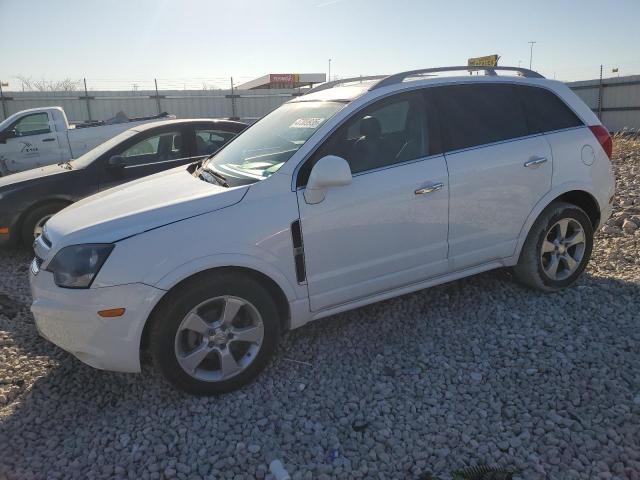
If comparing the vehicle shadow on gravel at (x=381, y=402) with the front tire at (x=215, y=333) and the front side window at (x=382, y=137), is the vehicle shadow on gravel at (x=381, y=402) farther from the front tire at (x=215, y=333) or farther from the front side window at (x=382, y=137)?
the front side window at (x=382, y=137)

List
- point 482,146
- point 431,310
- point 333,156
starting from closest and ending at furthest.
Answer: point 333,156
point 482,146
point 431,310

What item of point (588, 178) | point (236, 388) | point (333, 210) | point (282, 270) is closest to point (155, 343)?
point (236, 388)

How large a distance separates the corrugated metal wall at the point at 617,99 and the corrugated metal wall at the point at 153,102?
12163 millimetres

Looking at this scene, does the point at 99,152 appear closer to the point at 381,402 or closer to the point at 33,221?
the point at 33,221

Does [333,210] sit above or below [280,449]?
above

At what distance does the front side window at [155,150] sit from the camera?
654 centimetres

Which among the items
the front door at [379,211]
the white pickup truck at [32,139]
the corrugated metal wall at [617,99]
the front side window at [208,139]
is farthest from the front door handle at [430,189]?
the corrugated metal wall at [617,99]

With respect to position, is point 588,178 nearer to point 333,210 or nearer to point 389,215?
point 389,215

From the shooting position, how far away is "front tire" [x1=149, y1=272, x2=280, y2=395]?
2977 millimetres

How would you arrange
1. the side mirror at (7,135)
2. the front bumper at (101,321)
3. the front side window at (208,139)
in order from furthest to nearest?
the side mirror at (7,135) < the front side window at (208,139) < the front bumper at (101,321)

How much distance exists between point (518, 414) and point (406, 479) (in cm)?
80

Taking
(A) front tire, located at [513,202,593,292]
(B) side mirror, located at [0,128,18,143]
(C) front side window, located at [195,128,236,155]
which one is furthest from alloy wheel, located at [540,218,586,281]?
(B) side mirror, located at [0,128,18,143]

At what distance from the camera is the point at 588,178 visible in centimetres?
427

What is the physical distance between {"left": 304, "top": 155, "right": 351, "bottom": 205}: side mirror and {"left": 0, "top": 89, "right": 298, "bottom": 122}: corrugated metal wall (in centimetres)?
1713
